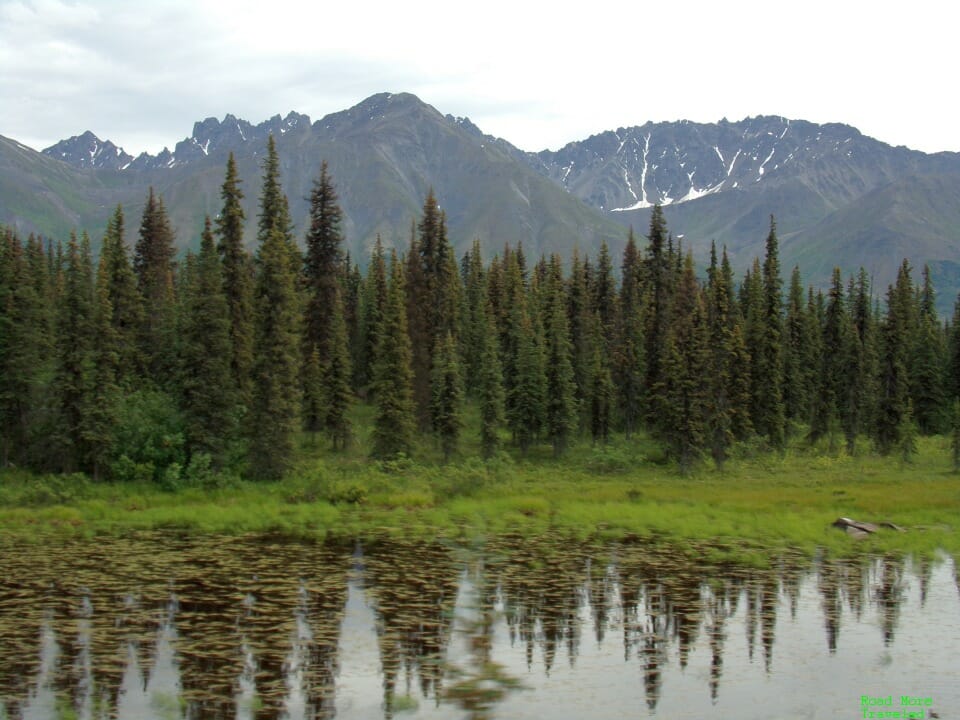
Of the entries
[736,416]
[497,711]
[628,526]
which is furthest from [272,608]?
[736,416]

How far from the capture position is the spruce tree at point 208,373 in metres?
46.5

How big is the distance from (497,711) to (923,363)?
275 feet

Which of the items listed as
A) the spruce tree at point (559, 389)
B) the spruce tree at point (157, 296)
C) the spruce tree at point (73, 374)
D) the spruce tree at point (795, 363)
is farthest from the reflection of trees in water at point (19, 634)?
the spruce tree at point (795, 363)

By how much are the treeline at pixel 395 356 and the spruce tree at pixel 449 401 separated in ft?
0.49

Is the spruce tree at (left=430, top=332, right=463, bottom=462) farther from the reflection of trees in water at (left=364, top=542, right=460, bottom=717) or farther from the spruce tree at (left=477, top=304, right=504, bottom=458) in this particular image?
the reflection of trees in water at (left=364, top=542, right=460, bottom=717)

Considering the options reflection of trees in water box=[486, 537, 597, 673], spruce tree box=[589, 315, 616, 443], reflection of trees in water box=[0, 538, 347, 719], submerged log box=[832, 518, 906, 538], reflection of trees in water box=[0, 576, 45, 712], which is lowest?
submerged log box=[832, 518, 906, 538]

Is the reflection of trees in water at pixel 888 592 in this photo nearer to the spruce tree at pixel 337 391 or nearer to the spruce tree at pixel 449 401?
the spruce tree at pixel 449 401

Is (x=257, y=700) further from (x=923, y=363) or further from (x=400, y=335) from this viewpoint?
(x=923, y=363)

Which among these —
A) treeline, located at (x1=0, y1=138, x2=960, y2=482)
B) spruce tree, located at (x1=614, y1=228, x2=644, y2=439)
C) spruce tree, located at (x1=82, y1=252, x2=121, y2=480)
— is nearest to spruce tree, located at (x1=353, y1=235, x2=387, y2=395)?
treeline, located at (x1=0, y1=138, x2=960, y2=482)

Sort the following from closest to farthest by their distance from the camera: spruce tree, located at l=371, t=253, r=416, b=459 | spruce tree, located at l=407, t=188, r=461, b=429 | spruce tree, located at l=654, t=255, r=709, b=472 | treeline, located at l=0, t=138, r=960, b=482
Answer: treeline, located at l=0, t=138, r=960, b=482, spruce tree, located at l=371, t=253, r=416, b=459, spruce tree, located at l=654, t=255, r=709, b=472, spruce tree, located at l=407, t=188, r=461, b=429

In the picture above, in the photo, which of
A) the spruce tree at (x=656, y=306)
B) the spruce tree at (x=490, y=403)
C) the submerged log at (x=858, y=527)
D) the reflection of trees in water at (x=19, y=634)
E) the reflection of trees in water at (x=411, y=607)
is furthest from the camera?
the spruce tree at (x=656, y=306)

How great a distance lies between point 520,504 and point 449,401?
687 inches

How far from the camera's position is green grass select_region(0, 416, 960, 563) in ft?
113

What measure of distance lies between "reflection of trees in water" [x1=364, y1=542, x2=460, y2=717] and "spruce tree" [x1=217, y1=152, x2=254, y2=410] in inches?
820
